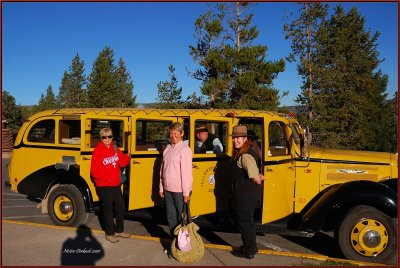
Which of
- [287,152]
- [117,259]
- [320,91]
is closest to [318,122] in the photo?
[320,91]

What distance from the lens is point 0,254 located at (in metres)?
5.31

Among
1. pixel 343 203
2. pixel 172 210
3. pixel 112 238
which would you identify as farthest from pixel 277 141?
pixel 112 238

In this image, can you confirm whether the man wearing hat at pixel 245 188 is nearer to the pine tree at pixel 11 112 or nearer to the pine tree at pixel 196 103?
the pine tree at pixel 196 103

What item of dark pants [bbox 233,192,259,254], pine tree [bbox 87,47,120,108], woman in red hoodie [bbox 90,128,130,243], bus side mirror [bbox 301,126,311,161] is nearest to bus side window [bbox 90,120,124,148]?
woman in red hoodie [bbox 90,128,130,243]

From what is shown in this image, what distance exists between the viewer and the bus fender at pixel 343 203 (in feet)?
17.2

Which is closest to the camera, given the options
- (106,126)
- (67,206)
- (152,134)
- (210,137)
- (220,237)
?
(210,137)

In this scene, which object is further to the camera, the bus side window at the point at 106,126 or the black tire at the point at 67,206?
the bus side window at the point at 106,126

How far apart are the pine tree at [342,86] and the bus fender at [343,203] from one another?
807 inches

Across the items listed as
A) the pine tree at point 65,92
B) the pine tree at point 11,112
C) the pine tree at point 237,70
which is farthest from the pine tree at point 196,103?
the pine tree at point 65,92

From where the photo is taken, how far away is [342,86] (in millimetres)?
28859

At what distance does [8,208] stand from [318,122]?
20.7 m

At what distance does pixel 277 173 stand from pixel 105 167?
8.41 feet

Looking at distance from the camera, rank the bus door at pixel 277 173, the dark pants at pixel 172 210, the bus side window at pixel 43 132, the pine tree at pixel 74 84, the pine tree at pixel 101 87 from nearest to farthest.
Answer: the dark pants at pixel 172 210
the bus door at pixel 277 173
the bus side window at pixel 43 132
the pine tree at pixel 101 87
the pine tree at pixel 74 84

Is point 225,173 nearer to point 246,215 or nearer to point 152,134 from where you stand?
point 246,215
